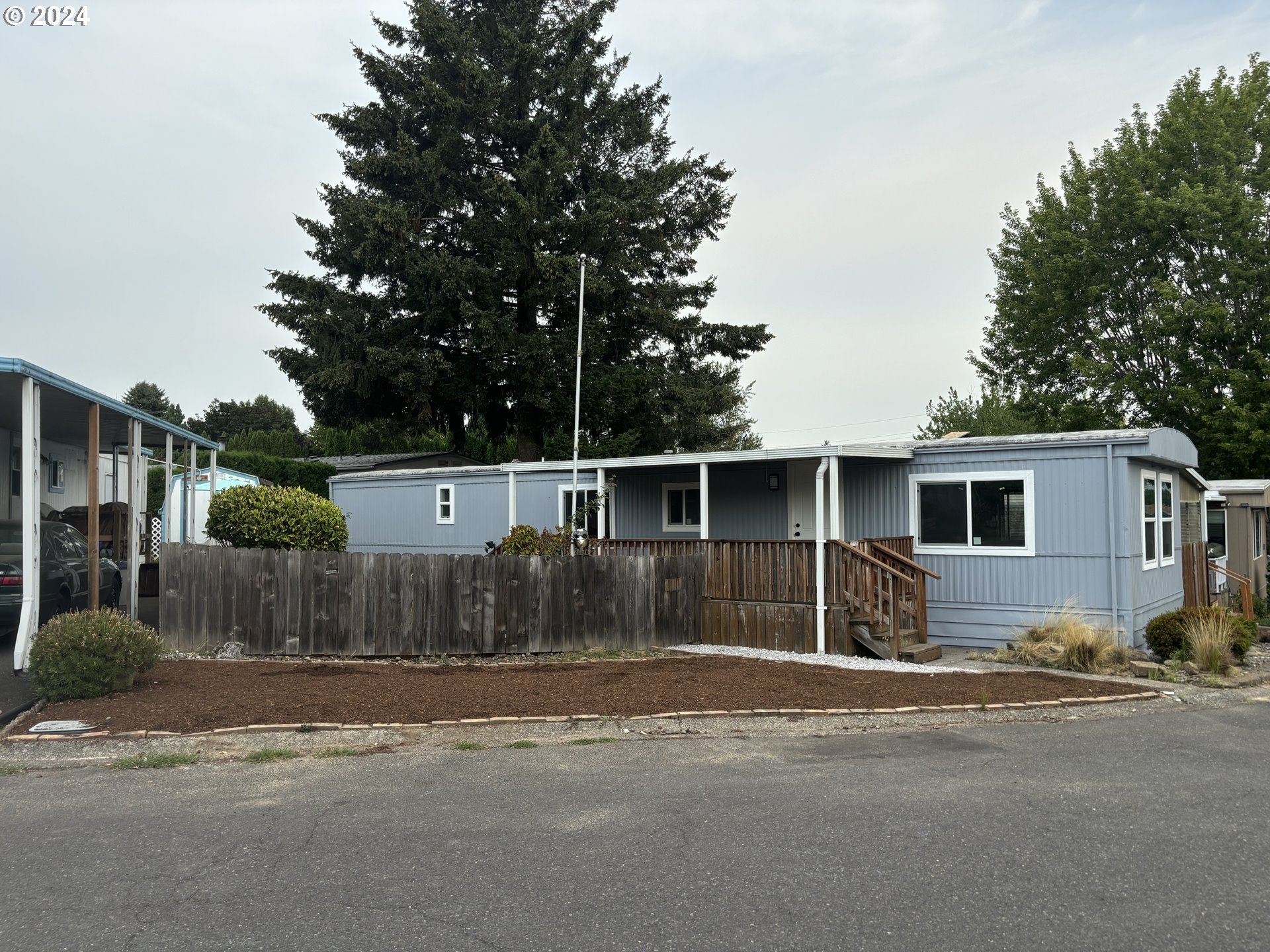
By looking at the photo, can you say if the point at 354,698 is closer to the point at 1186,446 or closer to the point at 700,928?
the point at 700,928

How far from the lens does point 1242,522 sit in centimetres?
2062

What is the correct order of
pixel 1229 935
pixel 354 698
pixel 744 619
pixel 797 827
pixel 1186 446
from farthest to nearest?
1. pixel 1186 446
2. pixel 744 619
3. pixel 354 698
4. pixel 797 827
5. pixel 1229 935

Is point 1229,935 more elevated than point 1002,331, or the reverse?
point 1002,331

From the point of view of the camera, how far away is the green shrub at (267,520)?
12.7 meters

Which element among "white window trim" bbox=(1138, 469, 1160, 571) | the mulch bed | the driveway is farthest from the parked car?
"white window trim" bbox=(1138, 469, 1160, 571)

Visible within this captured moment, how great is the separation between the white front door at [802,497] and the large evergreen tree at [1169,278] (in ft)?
51.5

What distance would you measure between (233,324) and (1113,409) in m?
27.3

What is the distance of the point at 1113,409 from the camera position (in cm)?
2791

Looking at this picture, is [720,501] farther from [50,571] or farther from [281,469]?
[281,469]

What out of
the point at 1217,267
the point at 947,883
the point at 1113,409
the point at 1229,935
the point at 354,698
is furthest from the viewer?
the point at 1113,409

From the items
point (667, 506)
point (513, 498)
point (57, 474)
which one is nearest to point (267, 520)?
point (513, 498)

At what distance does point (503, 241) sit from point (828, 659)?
1654 centimetres

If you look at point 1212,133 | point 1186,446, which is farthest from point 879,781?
point 1212,133

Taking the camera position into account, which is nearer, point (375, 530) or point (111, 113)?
point (111, 113)
